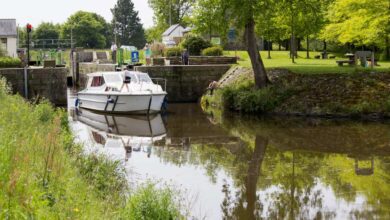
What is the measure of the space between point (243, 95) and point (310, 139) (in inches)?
340

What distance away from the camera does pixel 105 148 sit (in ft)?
58.2

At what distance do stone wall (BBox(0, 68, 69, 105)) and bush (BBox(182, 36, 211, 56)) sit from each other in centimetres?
1423

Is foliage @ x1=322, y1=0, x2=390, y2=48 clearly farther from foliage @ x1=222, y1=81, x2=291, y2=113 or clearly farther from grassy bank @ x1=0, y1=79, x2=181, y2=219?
grassy bank @ x1=0, y1=79, x2=181, y2=219

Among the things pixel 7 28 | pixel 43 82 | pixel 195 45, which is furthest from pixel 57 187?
pixel 7 28

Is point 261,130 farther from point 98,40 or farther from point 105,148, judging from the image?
point 98,40

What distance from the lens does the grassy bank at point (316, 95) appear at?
24.5 metres

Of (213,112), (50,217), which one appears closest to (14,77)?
(213,112)

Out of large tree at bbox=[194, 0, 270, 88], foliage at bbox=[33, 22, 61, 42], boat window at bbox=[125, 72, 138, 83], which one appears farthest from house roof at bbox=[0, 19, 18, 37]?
foliage at bbox=[33, 22, 61, 42]

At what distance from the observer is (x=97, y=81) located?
2922 centimetres

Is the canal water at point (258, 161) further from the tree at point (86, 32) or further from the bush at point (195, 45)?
the tree at point (86, 32)

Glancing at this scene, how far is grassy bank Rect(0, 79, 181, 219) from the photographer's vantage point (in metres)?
6.25

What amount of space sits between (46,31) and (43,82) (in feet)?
269

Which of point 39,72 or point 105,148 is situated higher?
point 39,72

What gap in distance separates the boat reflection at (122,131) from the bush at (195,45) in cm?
1488
